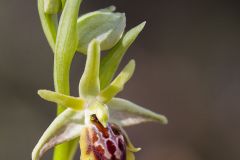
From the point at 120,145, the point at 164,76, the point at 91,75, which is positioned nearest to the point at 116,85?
the point at 91,75

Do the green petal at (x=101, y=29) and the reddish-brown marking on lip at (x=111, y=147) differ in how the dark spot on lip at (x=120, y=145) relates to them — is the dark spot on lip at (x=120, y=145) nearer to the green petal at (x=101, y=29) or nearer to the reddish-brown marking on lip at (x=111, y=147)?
the reddish-brown marking on lip at (x=111, y=147)

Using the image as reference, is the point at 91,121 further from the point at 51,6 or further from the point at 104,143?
the point at 51,6

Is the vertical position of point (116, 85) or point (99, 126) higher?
point (116, 85)

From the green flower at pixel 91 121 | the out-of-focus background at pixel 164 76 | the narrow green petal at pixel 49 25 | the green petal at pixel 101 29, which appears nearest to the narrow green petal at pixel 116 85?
the green flower at pixel 91 121

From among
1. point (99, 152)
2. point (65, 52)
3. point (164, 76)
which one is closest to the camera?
point (99, 152)

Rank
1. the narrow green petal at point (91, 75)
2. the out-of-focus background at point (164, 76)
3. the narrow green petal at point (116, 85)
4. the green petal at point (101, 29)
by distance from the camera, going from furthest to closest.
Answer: the out-of-focus background at point (164, 76), the green petal at point (101, 29), the narrow green petal at point (116, 85), the narrow green petal at point (91, 75)

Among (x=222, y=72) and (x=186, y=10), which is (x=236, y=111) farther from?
(x=186, y=10)

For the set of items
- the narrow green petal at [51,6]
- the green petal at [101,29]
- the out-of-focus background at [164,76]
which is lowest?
the out-of-focus background at [164,76]
